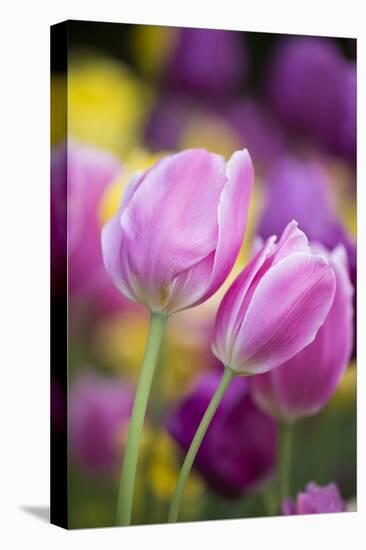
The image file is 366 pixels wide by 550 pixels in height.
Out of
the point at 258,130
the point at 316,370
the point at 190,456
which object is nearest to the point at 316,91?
the point at 258,130

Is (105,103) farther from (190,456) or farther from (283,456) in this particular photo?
(283,456)

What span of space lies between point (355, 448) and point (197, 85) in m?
1.34

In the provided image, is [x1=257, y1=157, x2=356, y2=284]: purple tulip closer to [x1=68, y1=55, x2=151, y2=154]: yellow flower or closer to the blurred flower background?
A: the blurred flower background

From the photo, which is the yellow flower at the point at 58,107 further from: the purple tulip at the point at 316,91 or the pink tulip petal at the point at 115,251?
the purple tulip at the point at 316,91

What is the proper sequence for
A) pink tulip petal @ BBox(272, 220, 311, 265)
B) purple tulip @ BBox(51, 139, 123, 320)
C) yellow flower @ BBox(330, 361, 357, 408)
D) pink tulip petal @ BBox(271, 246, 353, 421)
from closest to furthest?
purple tulip @ BBox(51, 139, 123, 320), pink tulip petal @ BBox(272, 220, 311, 265), pink tulip petal @ BBox(271, 246, 353, 421), yellow flower @ BBox(330, 361, 357, 408)

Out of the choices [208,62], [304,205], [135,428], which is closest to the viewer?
[135,428]

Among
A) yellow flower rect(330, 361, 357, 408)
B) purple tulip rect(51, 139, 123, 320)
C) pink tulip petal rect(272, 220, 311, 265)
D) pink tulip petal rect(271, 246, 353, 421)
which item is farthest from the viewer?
yellow flower rect(330, 361, 357, 408)

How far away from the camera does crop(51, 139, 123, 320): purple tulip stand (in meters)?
4.92

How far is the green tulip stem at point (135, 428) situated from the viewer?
5.04 meters

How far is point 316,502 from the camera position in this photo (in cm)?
541

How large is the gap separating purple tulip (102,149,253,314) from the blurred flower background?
0.15 ft

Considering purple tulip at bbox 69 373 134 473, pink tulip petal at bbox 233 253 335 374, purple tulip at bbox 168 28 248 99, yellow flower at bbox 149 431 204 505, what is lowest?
yellow flower at bbox 149 431 204 505

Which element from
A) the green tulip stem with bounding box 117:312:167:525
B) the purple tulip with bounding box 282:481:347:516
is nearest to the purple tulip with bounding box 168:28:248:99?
the green tulip stem with bounding box 117:312:167:525

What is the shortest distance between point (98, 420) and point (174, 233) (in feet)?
2.02
